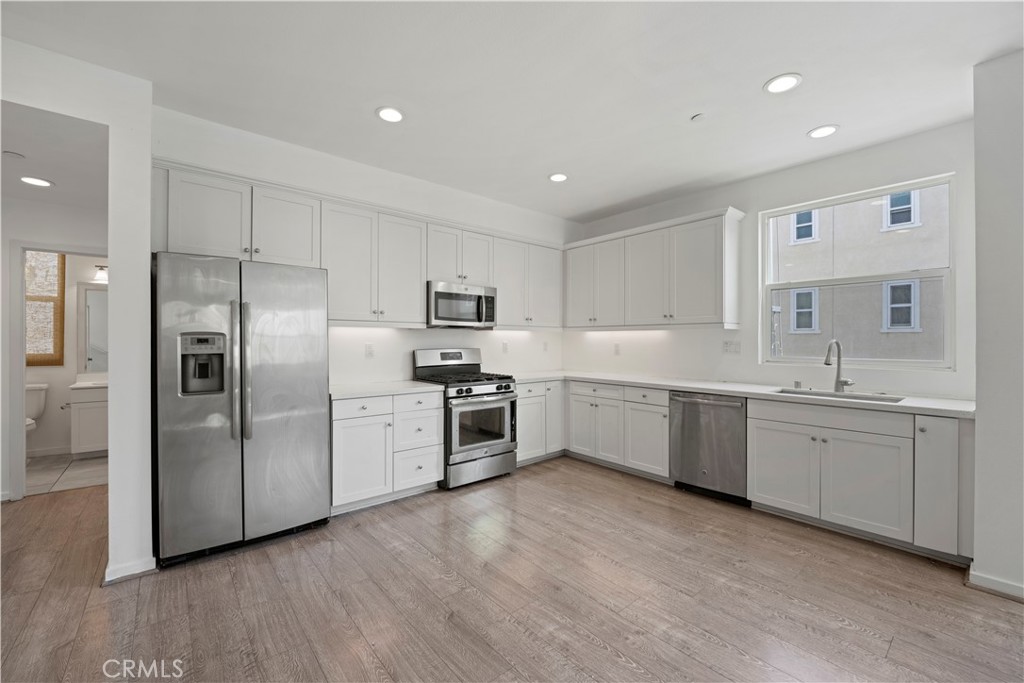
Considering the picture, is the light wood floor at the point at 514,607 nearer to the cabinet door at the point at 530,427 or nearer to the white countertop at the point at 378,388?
the white countertop at the point at 378,388

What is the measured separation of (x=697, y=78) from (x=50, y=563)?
4590mm

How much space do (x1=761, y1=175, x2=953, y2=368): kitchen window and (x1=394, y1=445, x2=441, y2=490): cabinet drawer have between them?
3.04m

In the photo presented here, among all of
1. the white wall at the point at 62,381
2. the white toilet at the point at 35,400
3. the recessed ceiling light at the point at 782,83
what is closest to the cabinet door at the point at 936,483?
the recessed ceiling light at the point at 782,83

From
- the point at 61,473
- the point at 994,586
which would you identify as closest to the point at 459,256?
the point at 994,586

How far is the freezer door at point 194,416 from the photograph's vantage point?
243 cm

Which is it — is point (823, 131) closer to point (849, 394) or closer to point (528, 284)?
point (849, 394)

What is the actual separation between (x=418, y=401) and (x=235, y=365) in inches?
53.6

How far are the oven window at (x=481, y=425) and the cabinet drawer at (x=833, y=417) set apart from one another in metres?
2.10

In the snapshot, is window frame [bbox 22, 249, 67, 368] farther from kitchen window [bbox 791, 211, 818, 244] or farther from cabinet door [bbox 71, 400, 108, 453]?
kitchen window [bbox 791, 211, 818, 244]

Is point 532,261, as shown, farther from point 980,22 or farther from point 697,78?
point 980,22

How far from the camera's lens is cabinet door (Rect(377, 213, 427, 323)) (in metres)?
3.71

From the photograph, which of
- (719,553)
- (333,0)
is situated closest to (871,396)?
(719,553)

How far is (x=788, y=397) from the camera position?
3.11m

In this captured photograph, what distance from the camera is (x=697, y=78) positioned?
2400 mm
